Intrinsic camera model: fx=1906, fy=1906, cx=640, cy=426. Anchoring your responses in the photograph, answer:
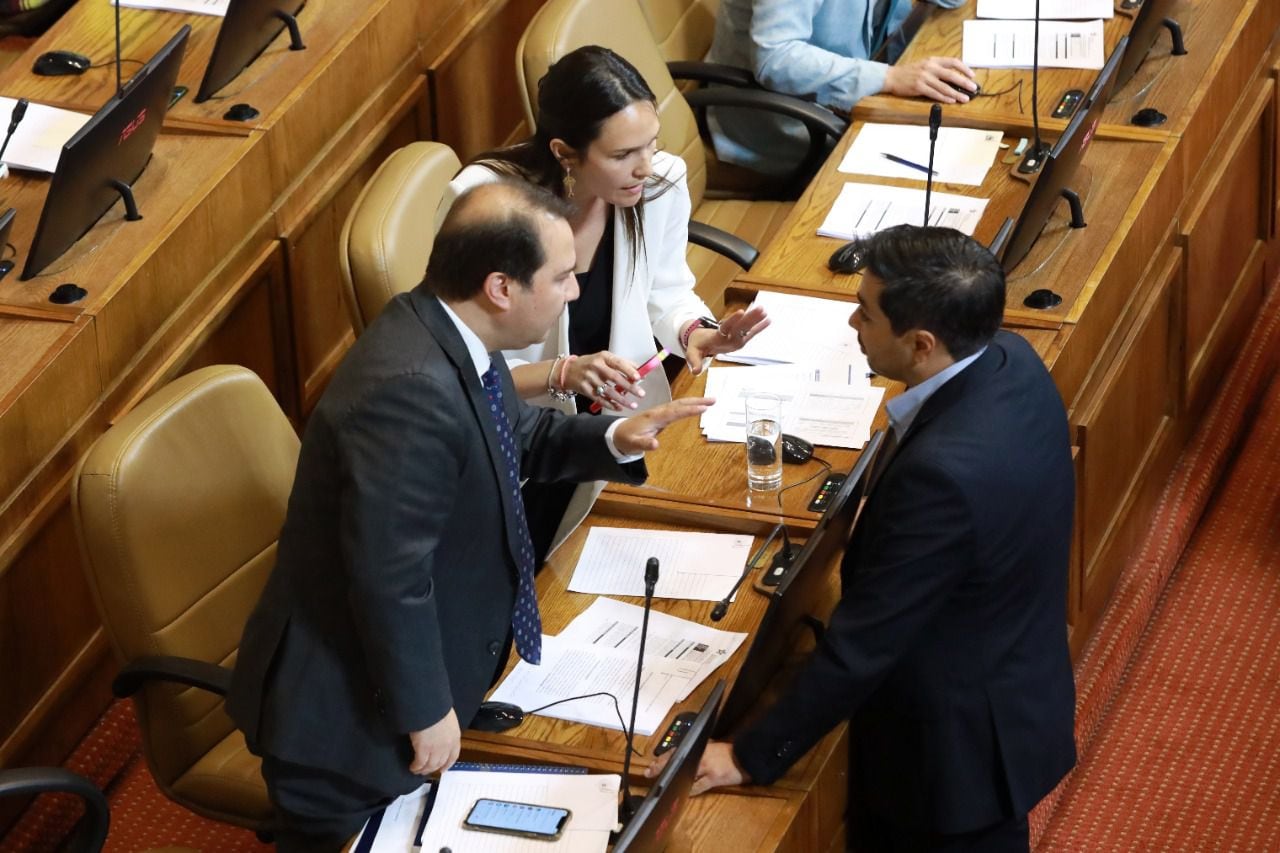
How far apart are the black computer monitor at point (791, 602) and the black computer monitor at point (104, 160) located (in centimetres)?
135

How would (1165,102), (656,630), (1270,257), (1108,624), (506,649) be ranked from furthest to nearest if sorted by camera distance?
(1270,257)
(1165,102)
(1108,624)
(656,630)
(506,649)


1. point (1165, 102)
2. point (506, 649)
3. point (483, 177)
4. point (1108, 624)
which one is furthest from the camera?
point (1165, 102)

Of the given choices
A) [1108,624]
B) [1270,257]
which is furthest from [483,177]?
[1270,257]

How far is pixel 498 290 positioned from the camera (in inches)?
81.8

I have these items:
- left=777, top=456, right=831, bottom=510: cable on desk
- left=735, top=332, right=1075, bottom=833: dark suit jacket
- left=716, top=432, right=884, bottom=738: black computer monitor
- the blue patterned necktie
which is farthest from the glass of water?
the blue patterned necktie

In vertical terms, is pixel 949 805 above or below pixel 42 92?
below

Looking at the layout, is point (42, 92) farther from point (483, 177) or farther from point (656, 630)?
point (656, 630)

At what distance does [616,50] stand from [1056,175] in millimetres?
959

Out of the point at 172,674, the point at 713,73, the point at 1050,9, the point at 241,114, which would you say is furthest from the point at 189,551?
the point at 1050,9

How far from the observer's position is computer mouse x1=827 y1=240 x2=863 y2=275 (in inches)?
128

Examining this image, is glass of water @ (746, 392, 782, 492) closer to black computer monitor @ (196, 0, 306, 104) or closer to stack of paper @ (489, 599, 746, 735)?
stack of paper @ (489, 599, 746, 735)

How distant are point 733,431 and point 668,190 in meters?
0.40

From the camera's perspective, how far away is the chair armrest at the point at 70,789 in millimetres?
2338

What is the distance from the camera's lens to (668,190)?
2.99 m
